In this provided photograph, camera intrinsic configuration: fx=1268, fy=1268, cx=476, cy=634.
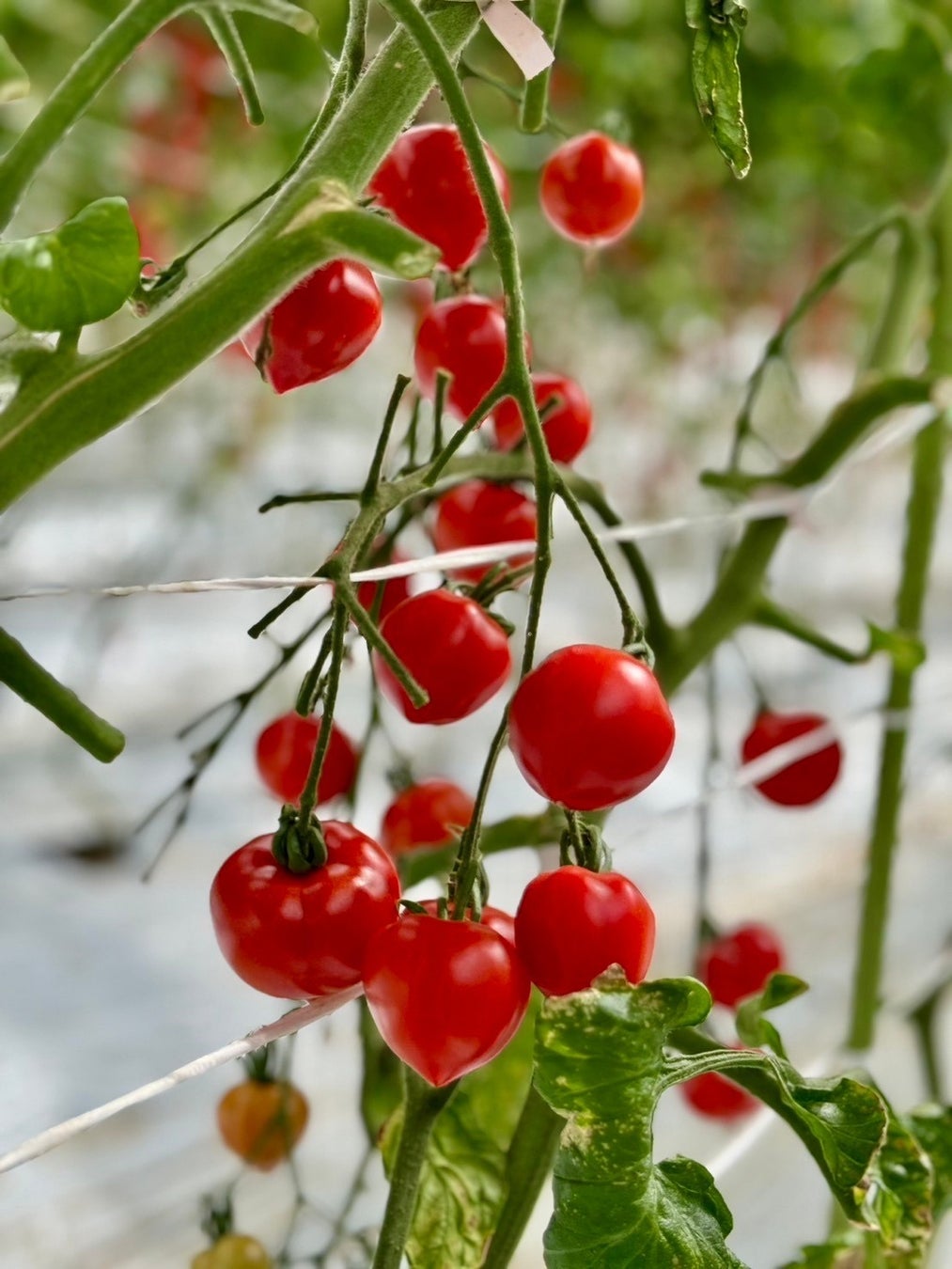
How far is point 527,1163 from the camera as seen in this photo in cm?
35

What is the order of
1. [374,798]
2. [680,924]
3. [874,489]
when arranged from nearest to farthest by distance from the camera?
1. [680,924]
2. [374,798]
3. [874,489]

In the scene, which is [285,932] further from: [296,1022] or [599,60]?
[599,60]

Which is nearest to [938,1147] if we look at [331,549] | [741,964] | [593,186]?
[741,964]

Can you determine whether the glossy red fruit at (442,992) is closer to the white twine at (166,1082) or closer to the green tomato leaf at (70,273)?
the white twine at (166,1082)

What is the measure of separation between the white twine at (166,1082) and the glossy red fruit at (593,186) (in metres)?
0.24

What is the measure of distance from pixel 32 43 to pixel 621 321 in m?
0.80

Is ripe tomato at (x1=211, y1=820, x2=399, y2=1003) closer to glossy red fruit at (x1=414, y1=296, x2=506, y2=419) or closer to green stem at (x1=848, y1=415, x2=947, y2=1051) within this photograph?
glossy red fruit at (x1=414, y1=296, x2=506, y2=419)

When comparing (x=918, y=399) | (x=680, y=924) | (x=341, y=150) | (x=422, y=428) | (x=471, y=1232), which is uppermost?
(x=422, y=428)

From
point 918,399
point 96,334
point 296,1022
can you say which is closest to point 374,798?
point 96,334

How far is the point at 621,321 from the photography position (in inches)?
67.4

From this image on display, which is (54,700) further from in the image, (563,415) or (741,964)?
(741,964)

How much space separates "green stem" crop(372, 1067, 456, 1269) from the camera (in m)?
0.27

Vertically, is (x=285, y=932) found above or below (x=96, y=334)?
below

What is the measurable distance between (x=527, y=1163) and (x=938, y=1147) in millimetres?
176
